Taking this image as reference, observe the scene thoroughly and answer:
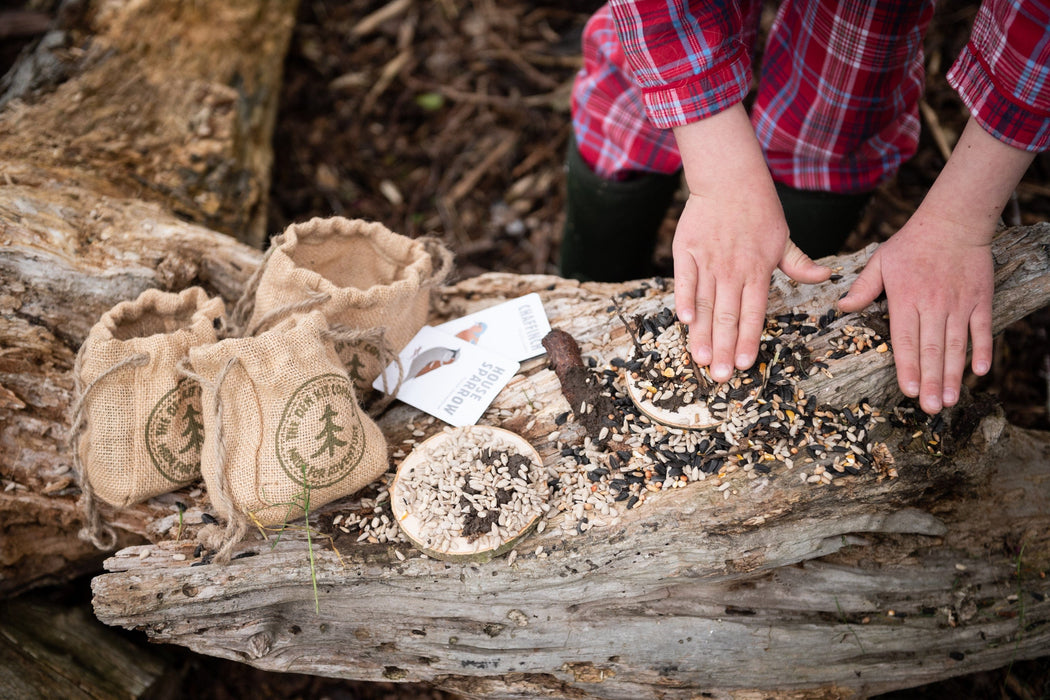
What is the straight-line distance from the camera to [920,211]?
2.40 metres

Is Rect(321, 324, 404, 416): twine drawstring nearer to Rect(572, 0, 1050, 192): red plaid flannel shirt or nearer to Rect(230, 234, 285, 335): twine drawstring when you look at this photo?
Rect(230, 234, 285, 335): twine drawstring

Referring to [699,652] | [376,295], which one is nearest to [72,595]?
[376,295]

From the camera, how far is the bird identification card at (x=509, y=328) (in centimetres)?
291

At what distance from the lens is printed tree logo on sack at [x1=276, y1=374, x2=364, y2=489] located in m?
2.37

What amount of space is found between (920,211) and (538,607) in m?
1.92

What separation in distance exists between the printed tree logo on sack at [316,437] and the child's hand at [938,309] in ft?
6.32

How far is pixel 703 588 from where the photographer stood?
2.56 metres

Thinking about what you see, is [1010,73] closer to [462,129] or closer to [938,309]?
[938,309]

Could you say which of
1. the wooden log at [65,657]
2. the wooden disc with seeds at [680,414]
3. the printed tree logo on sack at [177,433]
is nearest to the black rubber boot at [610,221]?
the wooden disc with seeds at [680,414]

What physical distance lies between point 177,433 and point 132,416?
16cm

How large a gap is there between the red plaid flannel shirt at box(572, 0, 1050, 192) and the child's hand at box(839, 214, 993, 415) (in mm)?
360

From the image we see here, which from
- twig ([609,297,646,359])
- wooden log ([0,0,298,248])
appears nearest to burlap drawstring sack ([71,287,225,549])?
wooden log ([0,0,298,248])

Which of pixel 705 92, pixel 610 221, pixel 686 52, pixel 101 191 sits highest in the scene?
pixel 686 52

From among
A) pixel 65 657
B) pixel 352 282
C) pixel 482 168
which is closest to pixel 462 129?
pixel 482 168
